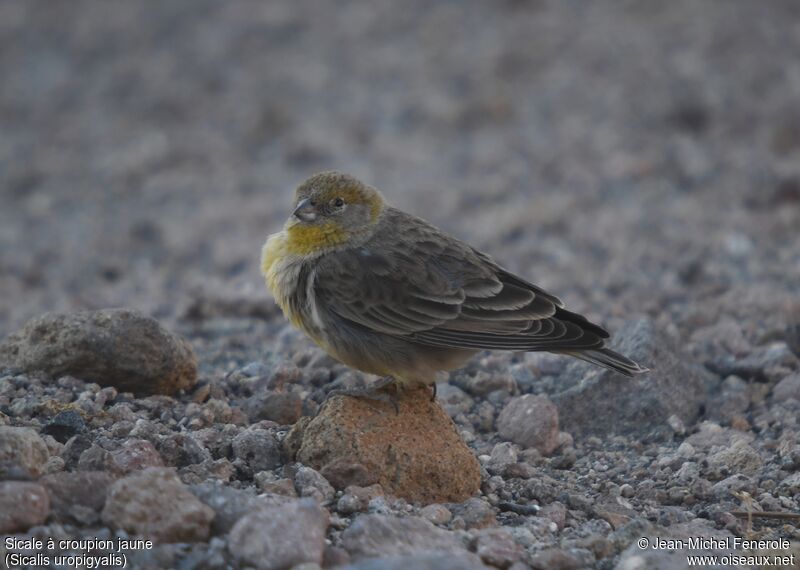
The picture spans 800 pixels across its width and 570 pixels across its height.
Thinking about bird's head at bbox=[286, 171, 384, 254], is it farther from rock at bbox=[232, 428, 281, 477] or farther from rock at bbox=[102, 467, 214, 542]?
rock at bbox=[102, 467, 214, 542]

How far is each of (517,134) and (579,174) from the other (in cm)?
132

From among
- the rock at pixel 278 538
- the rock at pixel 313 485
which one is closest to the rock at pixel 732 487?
the rock at pixel 313 485

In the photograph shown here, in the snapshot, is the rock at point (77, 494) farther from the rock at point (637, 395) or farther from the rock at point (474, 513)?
the rock at point (637, 395)

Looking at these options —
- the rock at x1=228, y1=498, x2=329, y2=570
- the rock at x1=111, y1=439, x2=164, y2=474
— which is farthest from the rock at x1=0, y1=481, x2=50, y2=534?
the rock at x1=228, y1=498, x2=329, y2=570

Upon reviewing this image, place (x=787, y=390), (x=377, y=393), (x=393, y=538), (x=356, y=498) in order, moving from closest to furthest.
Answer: (x=393, y=538) → (x=356, y=498) → (x=377, y=393) → (x=787, y=390)

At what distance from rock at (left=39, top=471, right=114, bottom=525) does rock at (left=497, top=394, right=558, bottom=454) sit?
2.39m

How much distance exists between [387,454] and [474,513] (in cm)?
51

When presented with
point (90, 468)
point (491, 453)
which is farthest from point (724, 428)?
point (90, 468)

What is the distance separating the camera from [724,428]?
6.36 metres

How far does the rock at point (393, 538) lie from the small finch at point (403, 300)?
4.13 feet

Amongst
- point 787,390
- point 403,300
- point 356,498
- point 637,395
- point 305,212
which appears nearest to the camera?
point 356,498

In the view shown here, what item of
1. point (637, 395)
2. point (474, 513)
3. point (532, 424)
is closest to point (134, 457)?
point (474, 513)

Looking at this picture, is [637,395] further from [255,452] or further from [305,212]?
[255,452]

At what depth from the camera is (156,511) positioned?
443 cm
